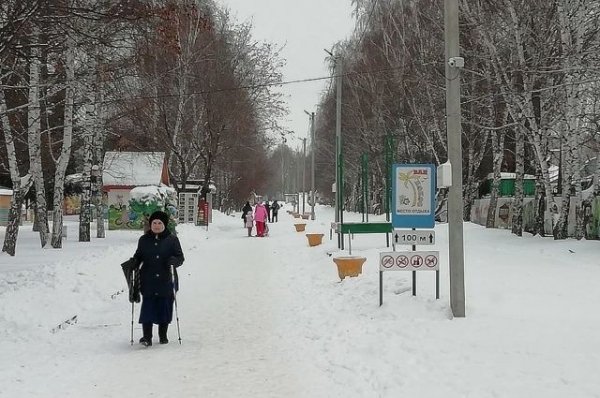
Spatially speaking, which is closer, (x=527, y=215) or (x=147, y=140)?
(x=527, y=215)

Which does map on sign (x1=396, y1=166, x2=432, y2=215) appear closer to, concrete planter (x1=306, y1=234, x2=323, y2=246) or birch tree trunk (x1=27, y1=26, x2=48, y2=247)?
birch tree trunk (x1=27, y1=26, x2=48, y2=247)

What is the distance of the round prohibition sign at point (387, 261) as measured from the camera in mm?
8969

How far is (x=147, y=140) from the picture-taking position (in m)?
36.1

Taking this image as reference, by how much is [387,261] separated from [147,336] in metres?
3.45

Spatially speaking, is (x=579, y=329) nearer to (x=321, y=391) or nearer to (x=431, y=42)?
(x=321, y=391)

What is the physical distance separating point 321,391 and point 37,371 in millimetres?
2908

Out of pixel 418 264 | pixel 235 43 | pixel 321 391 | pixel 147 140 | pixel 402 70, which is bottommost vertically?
pixel 321 391

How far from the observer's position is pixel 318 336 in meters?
8.15

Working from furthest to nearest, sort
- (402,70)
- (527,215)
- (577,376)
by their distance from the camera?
(402,70), (527,215), (577,376)

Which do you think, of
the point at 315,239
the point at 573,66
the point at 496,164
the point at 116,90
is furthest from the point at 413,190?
the point at 496,164

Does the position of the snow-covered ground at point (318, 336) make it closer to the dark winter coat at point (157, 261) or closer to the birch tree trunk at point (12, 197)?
the dark winter coat at point (157, 261)

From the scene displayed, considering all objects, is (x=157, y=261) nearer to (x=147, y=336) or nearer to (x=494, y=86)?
(x=147, y=336)

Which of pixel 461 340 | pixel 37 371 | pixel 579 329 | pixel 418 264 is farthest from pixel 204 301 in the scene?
pixel 579 329

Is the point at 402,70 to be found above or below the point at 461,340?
above
